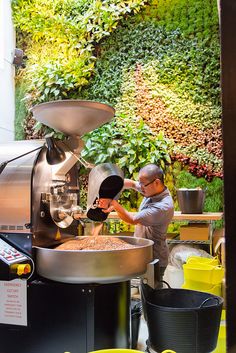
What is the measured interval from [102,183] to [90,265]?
473 mm

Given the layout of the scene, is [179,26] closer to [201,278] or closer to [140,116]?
[140,116]

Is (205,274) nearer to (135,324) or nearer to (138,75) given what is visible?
(135,324)

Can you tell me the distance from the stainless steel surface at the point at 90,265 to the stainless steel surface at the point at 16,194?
0.18m

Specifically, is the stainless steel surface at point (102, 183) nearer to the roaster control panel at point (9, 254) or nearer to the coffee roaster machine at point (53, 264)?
the coffee roaster machine at point (53, 264)

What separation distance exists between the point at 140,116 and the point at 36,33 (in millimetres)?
2216

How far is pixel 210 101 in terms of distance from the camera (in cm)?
522

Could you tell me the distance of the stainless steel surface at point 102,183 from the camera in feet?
5.54

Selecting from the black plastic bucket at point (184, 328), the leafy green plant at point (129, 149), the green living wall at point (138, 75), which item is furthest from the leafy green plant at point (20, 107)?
the black plastic bucket at point (184, 328)

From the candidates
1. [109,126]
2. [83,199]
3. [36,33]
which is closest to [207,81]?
[109,126]

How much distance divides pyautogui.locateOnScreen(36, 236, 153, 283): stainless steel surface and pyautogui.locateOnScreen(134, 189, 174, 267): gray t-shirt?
145cm

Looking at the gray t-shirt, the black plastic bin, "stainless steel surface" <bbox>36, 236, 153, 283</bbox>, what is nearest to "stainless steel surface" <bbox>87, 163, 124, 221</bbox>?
"stainless steel surface" <bbox>36, 236, 153, 283</bbox>

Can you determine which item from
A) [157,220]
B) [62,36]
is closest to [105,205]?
[157,220]

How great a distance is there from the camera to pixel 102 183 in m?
1.86

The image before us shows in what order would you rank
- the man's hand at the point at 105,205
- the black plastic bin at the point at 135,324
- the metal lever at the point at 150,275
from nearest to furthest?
the metal lever at the point at 150,275 < the man's hand at the point at 105,205 < the black plastic bin at the point at 135,324
